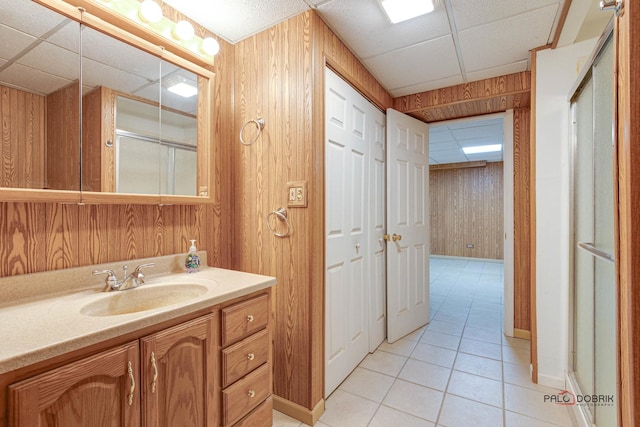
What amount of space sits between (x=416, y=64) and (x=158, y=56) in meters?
1.78

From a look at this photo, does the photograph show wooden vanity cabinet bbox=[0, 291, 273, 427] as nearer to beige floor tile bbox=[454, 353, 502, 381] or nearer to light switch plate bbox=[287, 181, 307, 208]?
light switch plate bbox=[287, 181, 307, 208]

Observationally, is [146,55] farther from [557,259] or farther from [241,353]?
[557,259]

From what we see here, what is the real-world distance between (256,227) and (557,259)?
2005 mm

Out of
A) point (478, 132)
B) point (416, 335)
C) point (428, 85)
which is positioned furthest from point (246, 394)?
point (478, 132)

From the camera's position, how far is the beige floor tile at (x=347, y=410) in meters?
1.60

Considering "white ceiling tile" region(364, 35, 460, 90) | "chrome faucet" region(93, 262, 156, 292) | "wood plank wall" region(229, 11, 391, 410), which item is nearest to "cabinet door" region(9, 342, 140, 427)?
"chrome faucet" region(93, 262, 156, 292)

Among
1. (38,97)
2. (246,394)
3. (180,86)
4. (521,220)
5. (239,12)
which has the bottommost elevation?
(246,394)

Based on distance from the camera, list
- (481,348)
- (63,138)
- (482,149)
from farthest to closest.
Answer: (482,149) < (481,348) < (63,138)

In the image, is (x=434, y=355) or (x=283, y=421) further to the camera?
(x=434, y=355)

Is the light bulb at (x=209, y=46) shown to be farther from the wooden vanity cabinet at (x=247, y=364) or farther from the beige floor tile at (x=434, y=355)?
the beige floor tile at (x=434, y=355)

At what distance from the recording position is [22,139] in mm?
1064

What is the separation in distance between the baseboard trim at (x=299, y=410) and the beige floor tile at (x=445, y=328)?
1.65 meters

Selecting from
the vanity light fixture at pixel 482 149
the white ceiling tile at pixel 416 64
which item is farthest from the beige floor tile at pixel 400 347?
the vanity light fixture at pixel 482 149

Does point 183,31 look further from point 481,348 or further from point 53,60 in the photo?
point 481,348
